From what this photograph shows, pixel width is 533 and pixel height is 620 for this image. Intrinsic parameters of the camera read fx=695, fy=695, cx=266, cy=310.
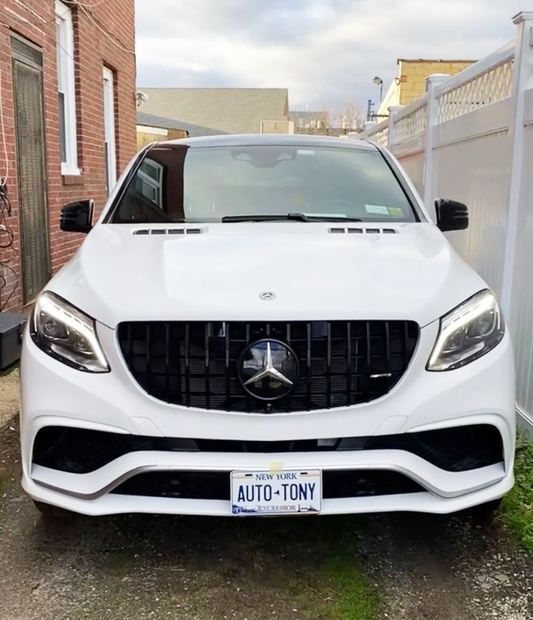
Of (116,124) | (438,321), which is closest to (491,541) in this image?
(438,321)

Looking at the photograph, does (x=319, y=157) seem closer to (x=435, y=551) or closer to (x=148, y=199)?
(x=148, y=199)

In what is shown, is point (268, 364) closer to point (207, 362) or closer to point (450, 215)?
point (207, 362)

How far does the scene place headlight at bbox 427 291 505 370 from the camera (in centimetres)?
247

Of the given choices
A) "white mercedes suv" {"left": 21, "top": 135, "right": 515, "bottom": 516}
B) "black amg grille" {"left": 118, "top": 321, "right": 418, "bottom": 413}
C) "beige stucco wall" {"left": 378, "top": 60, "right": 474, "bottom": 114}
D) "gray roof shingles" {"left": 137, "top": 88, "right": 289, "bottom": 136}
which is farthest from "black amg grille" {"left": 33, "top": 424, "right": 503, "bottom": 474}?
"gray roof shingles" {"left": 137, "top": 88, "right": 289, "bottom": 136}

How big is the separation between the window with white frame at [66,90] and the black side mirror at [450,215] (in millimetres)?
5765

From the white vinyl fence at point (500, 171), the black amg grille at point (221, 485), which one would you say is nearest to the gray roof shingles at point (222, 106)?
the white vinyl fence at point (500, 171)

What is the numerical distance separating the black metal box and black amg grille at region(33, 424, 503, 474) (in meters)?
2.71

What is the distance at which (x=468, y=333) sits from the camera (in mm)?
2545

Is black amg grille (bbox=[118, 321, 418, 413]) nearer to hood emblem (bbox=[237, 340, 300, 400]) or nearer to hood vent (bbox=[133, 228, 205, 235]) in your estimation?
hood emblem (bbox=[237, 340, 300, 400])

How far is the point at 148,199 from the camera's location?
3781mm

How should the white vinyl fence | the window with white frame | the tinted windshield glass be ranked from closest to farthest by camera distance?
the tinted windshield glass
the white vinyl fence
the window with white frame

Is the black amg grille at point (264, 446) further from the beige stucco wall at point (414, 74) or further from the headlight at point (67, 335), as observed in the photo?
the beige stucco wall at point (414, 74)

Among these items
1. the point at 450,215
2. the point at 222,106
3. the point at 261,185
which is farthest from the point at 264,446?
the point at 222,106

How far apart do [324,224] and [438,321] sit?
3.74ft
